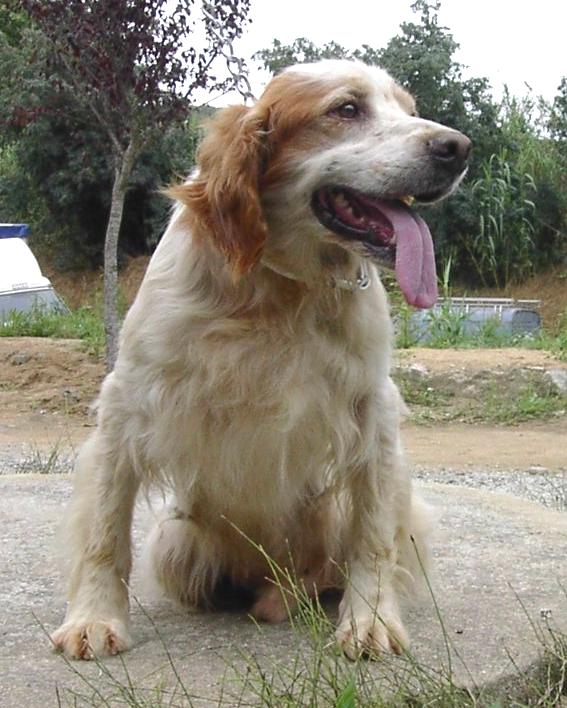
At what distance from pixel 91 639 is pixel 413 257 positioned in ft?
4.51

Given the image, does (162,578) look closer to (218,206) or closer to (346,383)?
(346,383)

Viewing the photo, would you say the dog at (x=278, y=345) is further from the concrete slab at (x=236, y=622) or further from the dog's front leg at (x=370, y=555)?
the concrete slab at (x=236, y=622)

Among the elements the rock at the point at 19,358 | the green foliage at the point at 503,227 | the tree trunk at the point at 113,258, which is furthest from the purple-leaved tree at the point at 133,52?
the green foliage at the point at 503,227

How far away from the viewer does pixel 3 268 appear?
17.2 m

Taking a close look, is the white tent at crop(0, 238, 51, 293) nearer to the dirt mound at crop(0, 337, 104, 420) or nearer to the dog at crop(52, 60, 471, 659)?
the dirt mound at crop(0, 337, 104, 420)

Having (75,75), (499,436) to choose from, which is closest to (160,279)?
Answer: (499,436)

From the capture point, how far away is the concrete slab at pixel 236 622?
9.77ft

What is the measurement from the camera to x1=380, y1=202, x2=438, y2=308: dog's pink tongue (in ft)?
10.1

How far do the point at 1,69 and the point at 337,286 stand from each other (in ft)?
65.8

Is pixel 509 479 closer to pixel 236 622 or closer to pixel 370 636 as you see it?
pixel 236 622

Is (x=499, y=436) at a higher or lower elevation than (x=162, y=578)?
lower

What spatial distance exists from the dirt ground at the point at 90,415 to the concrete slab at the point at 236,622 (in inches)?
183

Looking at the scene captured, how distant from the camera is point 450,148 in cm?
310

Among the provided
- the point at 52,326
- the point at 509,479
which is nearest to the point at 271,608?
the point at 509,479
